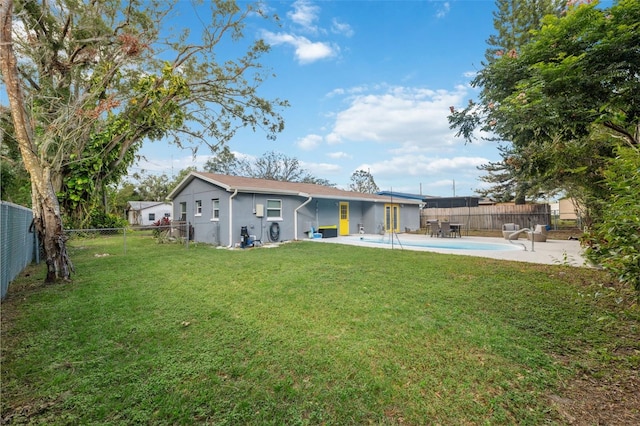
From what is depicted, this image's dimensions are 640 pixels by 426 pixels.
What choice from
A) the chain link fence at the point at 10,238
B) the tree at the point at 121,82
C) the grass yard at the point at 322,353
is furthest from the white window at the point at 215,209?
the grass yard at the point at 322,353

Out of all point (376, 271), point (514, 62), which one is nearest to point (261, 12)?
point (514, 62)

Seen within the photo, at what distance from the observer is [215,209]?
13.2 m

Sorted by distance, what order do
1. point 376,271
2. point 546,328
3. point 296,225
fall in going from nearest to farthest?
point 546,328 → point 376,271 → point 296,225

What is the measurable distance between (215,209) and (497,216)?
1829 cm

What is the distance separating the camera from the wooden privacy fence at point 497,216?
1853cm

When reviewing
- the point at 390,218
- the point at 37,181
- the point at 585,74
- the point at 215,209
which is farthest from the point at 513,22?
the point at 37,181

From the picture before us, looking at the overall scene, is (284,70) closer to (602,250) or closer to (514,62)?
(514,62)

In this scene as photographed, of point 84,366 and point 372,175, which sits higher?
point 372,175

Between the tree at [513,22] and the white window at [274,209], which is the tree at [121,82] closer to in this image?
the white window at [274,209]

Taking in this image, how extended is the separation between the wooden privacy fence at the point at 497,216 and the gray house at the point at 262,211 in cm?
670

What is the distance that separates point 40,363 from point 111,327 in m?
0.85

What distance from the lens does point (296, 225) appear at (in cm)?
1448

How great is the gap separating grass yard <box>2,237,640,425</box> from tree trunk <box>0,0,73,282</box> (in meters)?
0.63

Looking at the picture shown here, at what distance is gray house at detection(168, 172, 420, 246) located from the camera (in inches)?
487
